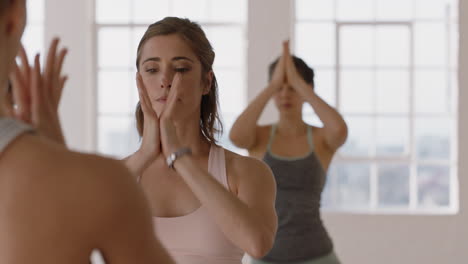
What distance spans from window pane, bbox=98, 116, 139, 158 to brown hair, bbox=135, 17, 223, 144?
4.93m

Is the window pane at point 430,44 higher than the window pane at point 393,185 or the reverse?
higher

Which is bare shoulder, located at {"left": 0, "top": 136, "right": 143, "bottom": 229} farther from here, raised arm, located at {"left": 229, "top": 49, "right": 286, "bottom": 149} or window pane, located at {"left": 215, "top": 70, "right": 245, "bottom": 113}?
window pane, located at {"left": 215, "top": 70, "right": 245, "bottom": 113}

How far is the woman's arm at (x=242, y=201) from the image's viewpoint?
1.78m

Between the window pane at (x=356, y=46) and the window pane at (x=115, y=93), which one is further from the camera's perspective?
the window pane at (x=115, y=93)

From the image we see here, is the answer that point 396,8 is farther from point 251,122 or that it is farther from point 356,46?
point 251,122

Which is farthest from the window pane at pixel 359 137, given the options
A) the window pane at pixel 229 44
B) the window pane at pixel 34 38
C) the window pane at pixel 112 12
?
the window pane at pixel 34 38

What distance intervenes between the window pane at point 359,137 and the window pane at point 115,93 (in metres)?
2.31

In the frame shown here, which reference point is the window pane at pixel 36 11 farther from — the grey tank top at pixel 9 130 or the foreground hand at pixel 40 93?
the grey tank top at pixel 9 130

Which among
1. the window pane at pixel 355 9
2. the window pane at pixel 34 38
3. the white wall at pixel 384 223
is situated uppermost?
the window pane at pixel 355 9

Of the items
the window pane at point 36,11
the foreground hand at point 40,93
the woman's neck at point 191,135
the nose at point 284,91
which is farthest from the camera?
the window pane at point 36,11

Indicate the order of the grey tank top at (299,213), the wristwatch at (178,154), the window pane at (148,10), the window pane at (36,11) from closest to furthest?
the wristwatch at (178,154) < the grey tank top at (299,213) < the window pane at (148,10) < the window pane at (36,11)

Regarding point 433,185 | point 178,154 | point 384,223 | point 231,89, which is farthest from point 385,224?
point 178,154

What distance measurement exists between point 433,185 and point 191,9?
306 cm

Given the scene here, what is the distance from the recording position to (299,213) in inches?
126
